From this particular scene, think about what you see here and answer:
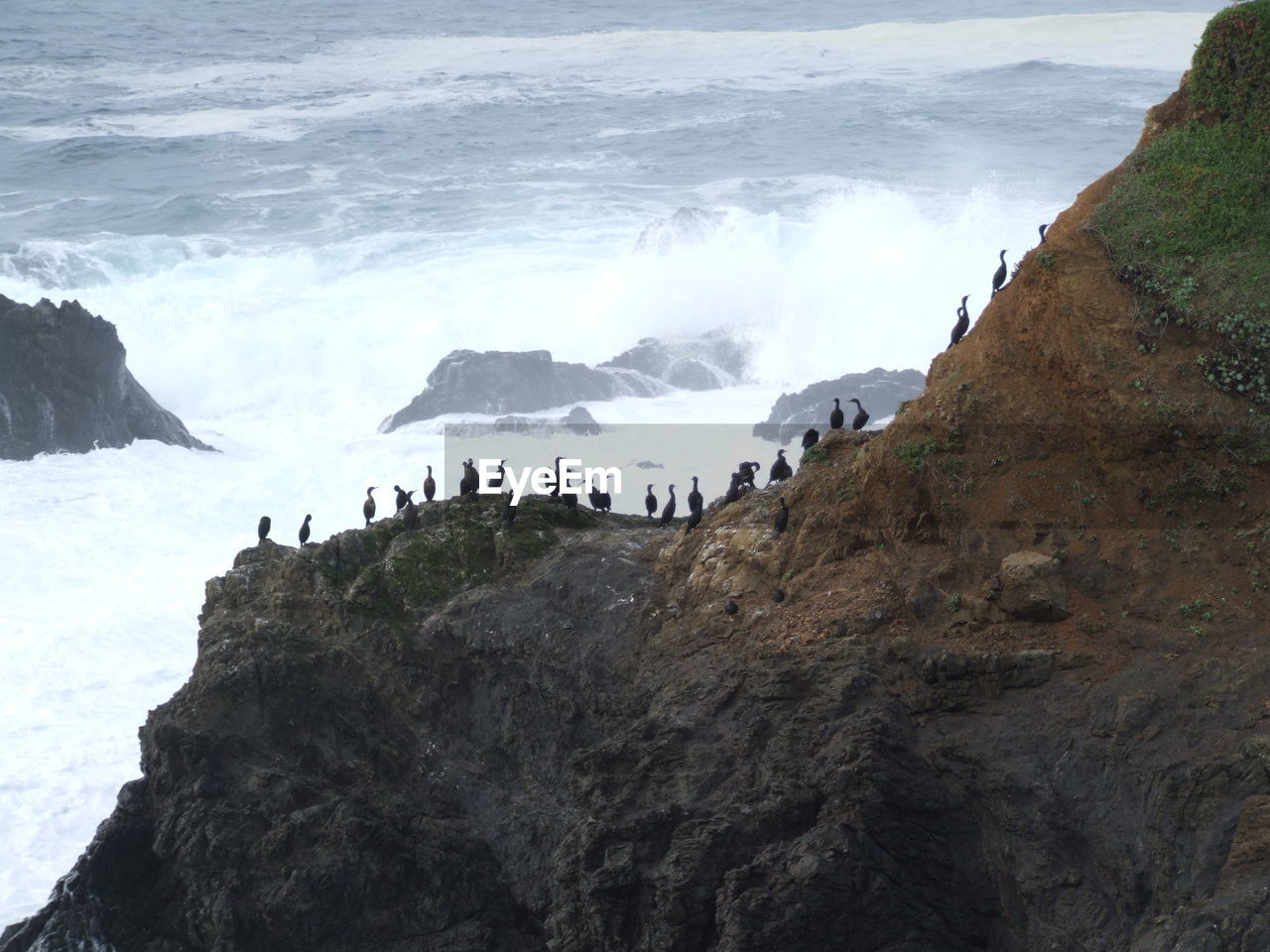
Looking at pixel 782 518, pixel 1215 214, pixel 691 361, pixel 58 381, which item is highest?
pixel 1215 214

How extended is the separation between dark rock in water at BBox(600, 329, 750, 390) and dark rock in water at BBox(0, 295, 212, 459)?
1305 centimetres

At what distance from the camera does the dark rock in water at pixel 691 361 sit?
40.3m

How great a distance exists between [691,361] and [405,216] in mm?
19229

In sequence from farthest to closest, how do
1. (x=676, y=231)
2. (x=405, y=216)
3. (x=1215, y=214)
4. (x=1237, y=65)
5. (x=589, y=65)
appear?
1. (x=589, y=65)
2. (x=405, y=216)
3. (x=676, y=231)
4. (x=1237, y=65)
5. (x=1215, y=214)

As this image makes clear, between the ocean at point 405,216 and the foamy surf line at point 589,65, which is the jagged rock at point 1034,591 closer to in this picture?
the ocean at point 405,216

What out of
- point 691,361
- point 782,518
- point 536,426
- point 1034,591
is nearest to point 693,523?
point 782,518

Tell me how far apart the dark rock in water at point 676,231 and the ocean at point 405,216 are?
0.55 meters

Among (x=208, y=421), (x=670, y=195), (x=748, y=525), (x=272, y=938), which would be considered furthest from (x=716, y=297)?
(x=272, y=938)

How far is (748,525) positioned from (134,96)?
6072 cm

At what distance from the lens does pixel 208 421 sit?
40.7 metres

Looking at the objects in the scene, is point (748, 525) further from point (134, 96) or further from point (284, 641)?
point (134, 96)

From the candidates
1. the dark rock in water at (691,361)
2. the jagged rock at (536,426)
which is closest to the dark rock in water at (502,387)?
the jagged rock at (536,426)

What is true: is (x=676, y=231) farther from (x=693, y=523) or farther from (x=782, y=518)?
(x=782, y=518)

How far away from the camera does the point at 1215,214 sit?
14.6 m
